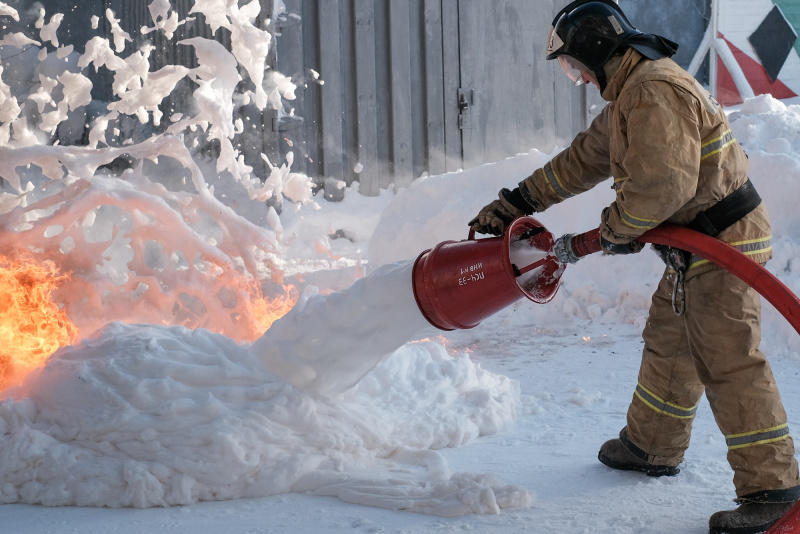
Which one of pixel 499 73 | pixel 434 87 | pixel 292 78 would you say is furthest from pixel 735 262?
pixel 499 73

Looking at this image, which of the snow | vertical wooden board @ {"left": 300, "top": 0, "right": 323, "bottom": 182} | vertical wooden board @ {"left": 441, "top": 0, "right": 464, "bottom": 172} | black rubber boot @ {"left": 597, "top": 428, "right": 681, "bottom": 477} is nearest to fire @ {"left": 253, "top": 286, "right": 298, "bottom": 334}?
the snow

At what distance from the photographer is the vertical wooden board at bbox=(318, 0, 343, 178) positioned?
7340 millimetres

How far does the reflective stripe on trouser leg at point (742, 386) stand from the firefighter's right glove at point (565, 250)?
0.39 metres

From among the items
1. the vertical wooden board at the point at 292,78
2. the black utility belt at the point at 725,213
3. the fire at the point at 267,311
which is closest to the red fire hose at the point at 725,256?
the black utility belt at the point at 725,213

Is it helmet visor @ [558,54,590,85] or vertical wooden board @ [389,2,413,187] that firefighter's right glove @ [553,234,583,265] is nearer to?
helmet visor @ [558,54,590,85]

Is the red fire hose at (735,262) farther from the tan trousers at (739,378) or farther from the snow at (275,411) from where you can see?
the snow at (275,411)

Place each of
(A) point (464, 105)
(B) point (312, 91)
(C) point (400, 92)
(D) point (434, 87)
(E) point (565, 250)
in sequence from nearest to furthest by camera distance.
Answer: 1. (E) point (565, 250)
2. (B) point (312, 91)
3. (C) point (400, 92)
4. (D) point (434, 87)
5. (A) point (464, 105)

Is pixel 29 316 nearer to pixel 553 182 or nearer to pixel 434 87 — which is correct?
pixel 553 182

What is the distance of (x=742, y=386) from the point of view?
2400mm

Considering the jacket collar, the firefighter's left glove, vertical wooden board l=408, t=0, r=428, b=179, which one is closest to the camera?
the jacket collar

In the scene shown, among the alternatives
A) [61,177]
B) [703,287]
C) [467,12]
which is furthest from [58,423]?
[467,12]

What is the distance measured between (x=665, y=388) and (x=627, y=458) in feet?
0.91

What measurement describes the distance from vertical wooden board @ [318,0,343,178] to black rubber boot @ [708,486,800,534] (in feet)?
18.6

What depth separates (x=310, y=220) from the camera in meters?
7.32
